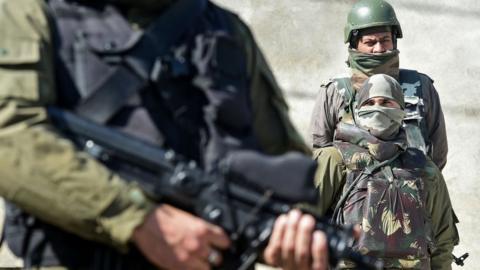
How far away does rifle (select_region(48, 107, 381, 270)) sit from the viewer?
2.33m

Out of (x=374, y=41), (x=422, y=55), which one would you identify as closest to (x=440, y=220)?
(x=374, y=41)

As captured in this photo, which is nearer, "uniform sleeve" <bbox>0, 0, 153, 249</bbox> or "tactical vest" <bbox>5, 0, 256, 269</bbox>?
"uniform sleeve" <bbox>0, 0, 153, 249</bbox>

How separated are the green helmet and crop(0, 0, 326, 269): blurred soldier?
4453mm

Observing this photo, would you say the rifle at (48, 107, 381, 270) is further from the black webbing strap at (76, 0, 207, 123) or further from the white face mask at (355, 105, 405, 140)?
the white face mask at (355, 105, 405, 140)

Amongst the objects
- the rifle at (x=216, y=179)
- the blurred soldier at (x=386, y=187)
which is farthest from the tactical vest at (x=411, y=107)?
the rifle at (x=216, y=179)

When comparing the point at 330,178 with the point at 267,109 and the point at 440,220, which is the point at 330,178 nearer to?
the point at 440,220

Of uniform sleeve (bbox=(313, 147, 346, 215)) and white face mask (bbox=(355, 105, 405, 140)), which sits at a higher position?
white face mask (bbox=(355, 105, 405, 140))

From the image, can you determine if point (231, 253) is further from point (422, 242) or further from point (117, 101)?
point (422, 242)

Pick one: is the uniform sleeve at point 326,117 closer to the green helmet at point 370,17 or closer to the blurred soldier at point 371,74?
the blurred soldier at point 371,74

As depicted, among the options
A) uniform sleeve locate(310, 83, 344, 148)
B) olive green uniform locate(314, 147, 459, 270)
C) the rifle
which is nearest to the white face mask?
olive green uniform locate(314, 147, 459, 270)

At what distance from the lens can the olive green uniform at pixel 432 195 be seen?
5.92 meters

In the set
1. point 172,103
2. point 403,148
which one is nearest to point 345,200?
point 403,148

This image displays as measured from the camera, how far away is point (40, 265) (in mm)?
2395

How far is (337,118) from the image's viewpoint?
652 centimetres
